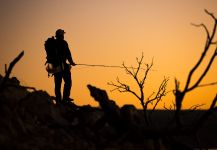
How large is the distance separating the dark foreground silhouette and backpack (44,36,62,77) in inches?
130

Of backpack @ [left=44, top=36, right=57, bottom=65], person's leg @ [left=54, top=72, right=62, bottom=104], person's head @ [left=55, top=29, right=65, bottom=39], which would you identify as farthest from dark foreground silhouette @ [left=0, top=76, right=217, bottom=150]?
person's head @ [left=55, top=29, right=65, bottom=39]

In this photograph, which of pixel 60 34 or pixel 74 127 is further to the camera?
pixel 60 34

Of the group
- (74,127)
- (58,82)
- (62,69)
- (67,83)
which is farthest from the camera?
(67,83)

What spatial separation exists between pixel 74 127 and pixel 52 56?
521 cm

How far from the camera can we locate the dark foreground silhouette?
27.0 ft

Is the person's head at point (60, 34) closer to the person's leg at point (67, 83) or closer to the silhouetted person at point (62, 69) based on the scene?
the silhouetted person at point (62, 69)

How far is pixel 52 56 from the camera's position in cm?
1406

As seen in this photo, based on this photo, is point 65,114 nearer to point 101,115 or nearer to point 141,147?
point 101,115

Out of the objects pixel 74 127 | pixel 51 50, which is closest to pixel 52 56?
pixel 51 50

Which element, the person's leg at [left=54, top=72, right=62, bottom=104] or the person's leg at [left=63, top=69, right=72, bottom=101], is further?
the person's leg at [left=63, top=69, right=72, bottom=101]

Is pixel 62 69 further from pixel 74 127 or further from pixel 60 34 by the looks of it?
pixel 74 127

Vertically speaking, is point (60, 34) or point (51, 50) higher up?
point (60, 34)

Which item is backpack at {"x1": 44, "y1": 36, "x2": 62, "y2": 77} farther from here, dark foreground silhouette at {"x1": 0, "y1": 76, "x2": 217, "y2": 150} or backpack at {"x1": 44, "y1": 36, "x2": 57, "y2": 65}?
dark foreground silhouette at {"x1": 0, "y1": 76, "x2": 217, "y2": 150}

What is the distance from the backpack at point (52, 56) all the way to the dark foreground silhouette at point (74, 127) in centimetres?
330
